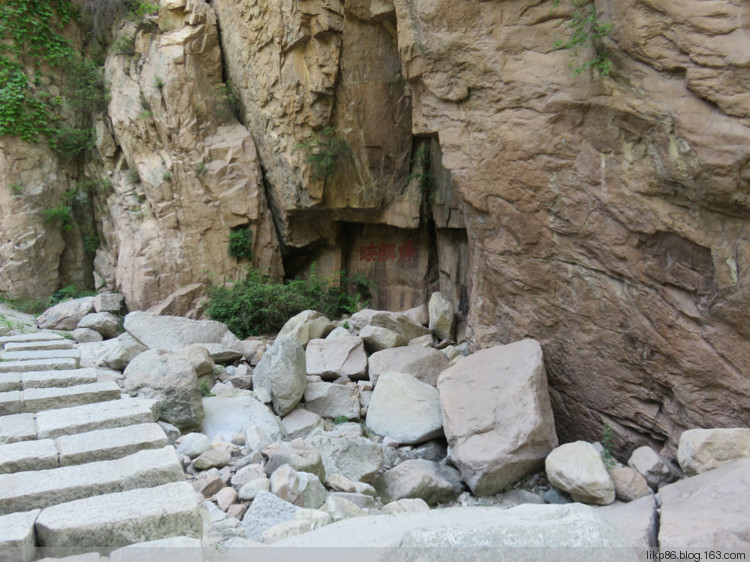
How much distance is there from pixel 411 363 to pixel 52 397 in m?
3.62

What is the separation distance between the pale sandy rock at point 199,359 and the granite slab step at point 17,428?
1.95 meters

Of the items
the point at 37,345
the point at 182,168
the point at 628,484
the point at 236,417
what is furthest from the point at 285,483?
the point at 182,168

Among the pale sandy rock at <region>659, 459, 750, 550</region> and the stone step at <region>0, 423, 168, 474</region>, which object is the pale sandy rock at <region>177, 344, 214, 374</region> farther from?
the pale sandy rock at <region>659, 459, 750, 550</region>

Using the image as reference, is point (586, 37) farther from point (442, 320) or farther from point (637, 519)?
point (442, 320)

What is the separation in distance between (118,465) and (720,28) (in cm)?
447

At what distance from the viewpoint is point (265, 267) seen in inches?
376

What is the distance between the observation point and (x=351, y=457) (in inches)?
166

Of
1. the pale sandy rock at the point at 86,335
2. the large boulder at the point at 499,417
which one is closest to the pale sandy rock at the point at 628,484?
the large boulder at the point at 499,417

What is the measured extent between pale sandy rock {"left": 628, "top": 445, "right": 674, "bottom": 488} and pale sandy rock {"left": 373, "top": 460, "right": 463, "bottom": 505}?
4.48ft

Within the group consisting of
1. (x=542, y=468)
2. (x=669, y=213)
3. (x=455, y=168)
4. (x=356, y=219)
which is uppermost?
(x=455, y=168)

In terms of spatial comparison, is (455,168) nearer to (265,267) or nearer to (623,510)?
(623,510)

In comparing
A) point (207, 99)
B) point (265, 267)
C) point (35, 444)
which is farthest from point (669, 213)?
point (207, 99)

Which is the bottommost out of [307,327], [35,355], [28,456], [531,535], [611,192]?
[307,327]

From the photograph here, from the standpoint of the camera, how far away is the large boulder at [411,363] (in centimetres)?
611
